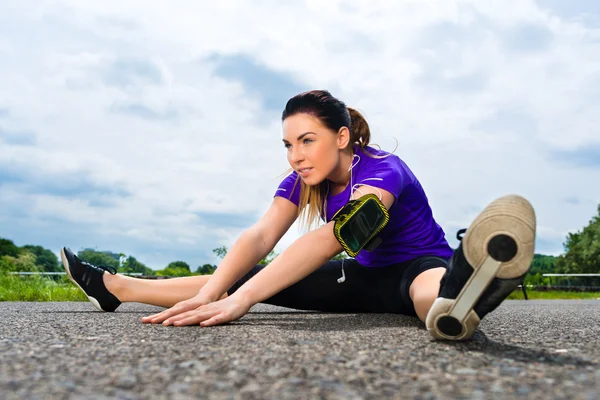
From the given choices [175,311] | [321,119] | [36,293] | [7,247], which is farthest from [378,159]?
[7,247]

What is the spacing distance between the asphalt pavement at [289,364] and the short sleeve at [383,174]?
667mm

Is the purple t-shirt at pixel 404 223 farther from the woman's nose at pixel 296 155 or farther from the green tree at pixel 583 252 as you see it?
the green tree at pixel 583 252

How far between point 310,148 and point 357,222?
2.03 feet

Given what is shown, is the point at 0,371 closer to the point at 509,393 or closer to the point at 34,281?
the point at 509,393

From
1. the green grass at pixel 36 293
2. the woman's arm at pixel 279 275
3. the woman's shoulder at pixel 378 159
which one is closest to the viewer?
the woman's arm at pixel 279 275

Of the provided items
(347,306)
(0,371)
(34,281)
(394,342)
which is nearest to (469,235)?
(394,342)

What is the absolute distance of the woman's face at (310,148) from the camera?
2.87 m

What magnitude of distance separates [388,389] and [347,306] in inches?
83.5

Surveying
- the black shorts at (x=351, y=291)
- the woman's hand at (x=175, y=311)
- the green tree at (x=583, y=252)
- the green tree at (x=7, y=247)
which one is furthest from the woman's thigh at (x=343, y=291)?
the green tree at (x=583, y=252)

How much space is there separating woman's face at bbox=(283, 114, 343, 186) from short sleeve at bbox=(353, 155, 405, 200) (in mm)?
191

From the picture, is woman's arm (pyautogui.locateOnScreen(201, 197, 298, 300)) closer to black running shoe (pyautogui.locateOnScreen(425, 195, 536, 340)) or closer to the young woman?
the young woman

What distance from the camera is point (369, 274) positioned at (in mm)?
3291

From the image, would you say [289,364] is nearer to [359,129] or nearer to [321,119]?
[321,119]

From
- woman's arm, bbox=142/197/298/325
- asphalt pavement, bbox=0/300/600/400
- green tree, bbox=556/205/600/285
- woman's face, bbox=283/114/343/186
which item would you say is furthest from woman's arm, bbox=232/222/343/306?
green tree, bbox=556/205/600/285
